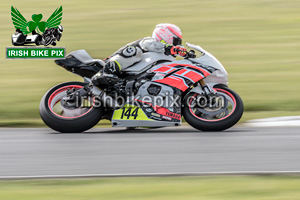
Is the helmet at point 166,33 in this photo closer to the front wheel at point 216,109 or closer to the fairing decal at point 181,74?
the fairing decal at point 181,74

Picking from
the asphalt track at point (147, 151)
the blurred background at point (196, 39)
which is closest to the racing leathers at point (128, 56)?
the asphalt track at point (147, 151)

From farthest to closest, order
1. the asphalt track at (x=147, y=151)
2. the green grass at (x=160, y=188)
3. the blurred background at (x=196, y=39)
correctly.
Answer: the blurred background at (x=196, y=39) → the asphalt track at (x=147, y=151) → the green grass at (x=160, y=188)

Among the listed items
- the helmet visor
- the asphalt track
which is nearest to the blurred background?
the asphalt track

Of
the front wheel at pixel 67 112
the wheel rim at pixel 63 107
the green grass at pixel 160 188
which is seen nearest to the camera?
the green grass at pixel 160 188

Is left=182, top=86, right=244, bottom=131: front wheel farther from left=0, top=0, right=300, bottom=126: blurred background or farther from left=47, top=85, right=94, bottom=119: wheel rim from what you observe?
left=0, top=0, right=300, bottom=126: blurred background

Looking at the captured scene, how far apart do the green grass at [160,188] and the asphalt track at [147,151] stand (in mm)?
289

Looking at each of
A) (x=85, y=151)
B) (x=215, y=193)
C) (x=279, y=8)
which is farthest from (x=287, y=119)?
(x=279, y=8)

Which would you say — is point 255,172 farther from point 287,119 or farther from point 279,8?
point 279,8

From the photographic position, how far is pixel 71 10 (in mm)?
18922

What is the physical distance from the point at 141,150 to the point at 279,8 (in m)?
12.7

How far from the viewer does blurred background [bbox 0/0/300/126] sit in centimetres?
1075

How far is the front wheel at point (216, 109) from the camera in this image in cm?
800

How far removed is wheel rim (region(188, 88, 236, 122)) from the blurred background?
142 centimetres

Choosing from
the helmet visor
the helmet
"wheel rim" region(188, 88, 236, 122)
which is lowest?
"wheel rim" region(188, 88, 236, 122)
